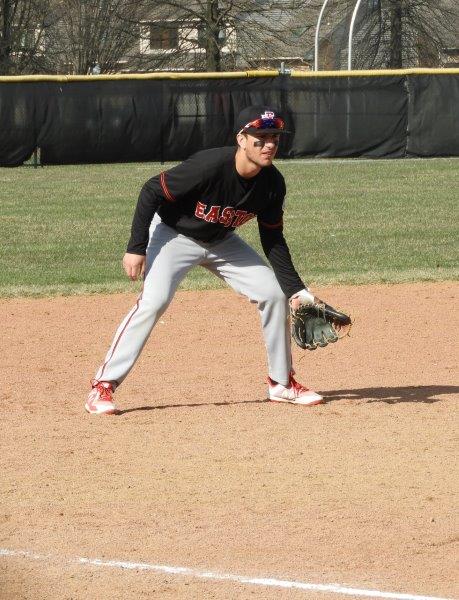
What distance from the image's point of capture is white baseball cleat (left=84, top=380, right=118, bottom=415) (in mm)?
6273

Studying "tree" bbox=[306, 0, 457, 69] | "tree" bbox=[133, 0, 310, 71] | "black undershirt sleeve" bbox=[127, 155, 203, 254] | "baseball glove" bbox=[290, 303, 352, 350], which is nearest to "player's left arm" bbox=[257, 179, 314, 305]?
"baseball glove" bbox=[290, 303, 352, 350]

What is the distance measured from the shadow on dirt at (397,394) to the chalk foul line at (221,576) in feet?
8.84

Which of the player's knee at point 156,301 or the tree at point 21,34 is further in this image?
the tree at point 21,34

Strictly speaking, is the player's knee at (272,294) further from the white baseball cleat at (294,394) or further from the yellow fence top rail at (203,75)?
the yellow fence top rail at (203,75)

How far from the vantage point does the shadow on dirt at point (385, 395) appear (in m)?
6.59

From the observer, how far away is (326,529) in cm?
450

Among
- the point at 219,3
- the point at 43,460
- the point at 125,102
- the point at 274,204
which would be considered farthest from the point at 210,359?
the point at 219,3

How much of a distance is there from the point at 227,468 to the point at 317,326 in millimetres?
1452

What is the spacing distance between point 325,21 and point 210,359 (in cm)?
4174

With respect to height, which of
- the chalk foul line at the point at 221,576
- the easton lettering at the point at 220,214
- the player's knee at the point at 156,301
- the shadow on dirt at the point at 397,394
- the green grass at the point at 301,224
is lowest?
the green grass at the point at 301,224

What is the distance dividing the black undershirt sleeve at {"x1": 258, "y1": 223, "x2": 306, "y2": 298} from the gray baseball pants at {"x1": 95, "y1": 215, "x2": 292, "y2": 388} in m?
0.04

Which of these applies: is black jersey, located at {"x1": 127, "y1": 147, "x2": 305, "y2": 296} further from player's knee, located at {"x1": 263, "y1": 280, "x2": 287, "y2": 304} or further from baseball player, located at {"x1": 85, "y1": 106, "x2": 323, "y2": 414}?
player's knee, located at {"x1": 263, "y1": 280, "x2": 287, "y2": 304}

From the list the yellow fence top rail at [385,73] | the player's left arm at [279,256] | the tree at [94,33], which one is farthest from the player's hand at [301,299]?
the tree at [94,33]

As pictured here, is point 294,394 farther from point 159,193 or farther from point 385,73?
point 385,73
